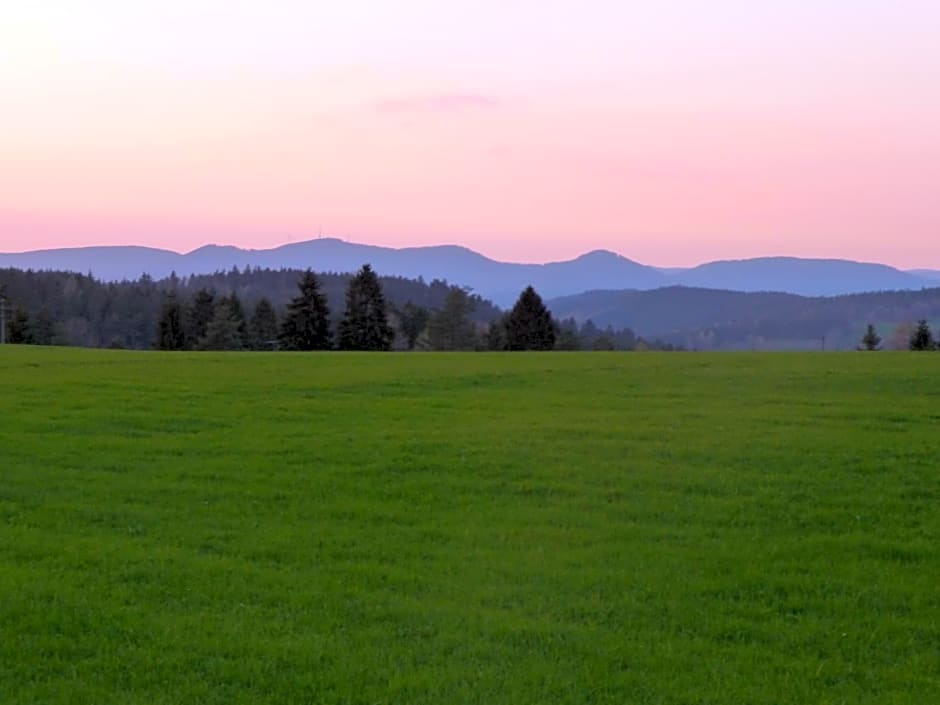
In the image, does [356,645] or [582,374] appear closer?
[356,645]

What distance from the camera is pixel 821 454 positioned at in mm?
12930

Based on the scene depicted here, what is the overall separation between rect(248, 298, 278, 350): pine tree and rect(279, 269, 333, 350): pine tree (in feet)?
28.1

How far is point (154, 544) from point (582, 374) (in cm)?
1916

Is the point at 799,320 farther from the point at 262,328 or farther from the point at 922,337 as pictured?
the point at 262,328

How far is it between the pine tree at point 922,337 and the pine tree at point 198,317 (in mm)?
51898

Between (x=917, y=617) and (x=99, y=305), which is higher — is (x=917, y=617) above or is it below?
below

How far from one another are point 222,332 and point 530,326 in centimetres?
2355

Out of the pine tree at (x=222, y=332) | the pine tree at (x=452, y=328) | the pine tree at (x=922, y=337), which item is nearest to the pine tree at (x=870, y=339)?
the pine tree at (x=922, y=337)

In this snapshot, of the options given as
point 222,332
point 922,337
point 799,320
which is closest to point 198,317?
point 222,332

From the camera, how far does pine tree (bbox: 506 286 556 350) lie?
6556cm

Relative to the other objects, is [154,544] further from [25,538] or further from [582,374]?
[582,374]

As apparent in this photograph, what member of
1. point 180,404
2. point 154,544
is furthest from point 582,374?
point 154,544

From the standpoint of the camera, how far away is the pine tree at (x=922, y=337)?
60969 millimetres

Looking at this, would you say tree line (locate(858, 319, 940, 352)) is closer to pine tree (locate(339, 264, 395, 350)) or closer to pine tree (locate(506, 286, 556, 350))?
pine tree (locate(506, 286, 556, 350))
